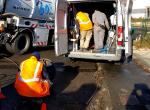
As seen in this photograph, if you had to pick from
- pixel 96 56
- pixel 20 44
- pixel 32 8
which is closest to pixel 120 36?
pixel 96 56

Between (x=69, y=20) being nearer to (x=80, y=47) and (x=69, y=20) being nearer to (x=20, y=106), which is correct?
(x=80, y=47)

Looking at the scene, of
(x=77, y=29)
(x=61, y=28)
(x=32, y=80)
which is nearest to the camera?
(x=32, y=80)

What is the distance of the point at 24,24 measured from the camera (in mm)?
13766

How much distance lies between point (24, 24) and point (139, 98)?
7.12m

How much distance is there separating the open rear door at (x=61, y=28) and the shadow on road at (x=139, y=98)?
3087mm

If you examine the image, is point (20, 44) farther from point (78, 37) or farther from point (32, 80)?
point (32, 80)

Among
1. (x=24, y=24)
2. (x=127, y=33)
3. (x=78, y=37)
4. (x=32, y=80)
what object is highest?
(x=24, y=24)

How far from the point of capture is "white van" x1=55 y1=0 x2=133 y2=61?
10828 mm

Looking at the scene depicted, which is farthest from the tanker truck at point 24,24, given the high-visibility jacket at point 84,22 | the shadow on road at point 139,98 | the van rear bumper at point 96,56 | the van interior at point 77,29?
the shadow on road at point 139,98

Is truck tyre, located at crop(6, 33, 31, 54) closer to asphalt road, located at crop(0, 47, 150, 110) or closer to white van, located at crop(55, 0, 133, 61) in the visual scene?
asphalt road, located at crop(0, 47, 150, 110)

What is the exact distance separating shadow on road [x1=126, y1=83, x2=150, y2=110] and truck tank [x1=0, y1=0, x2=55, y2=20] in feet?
20.3

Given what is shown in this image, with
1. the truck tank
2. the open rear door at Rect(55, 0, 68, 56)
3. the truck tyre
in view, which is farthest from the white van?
the truck tyre

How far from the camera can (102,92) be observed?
331 inches

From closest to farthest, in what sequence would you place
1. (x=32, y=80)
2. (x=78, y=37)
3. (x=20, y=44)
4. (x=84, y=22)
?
(x=32, y=80) → (x=84, y=22) → (x=78, y=37) → (x=20, y=44)
